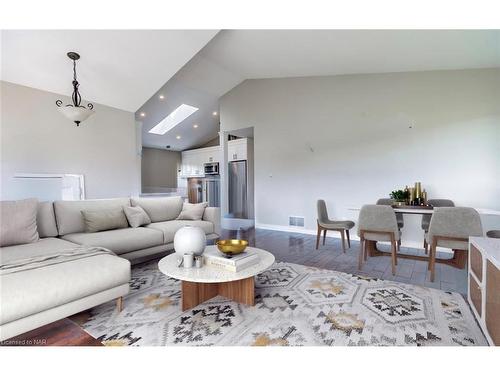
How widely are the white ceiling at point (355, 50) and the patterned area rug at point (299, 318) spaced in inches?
114

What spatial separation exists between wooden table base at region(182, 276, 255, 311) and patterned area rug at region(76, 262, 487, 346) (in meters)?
0.05

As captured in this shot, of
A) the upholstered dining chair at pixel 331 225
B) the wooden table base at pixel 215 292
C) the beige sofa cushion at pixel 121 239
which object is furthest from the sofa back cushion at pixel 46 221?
the upholstered dining chair at pixel 331 225

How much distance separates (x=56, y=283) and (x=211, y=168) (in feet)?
22.3

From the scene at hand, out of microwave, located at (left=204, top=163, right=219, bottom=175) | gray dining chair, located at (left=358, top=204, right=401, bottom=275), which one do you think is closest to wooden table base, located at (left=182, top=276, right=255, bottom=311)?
gray dining chair, located at (left=358, top=204, right=401, bottom=275)

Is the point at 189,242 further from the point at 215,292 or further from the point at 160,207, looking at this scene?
the point at 160,207

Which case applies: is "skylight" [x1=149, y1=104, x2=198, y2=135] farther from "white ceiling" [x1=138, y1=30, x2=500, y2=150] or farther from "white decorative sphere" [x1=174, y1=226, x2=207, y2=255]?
"white decorative sphere" [x1=174, y1=226, x2=207, y2=255]

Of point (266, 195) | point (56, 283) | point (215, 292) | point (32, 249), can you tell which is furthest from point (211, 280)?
point (266, 195)

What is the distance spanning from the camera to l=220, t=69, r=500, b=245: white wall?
12.1 ft

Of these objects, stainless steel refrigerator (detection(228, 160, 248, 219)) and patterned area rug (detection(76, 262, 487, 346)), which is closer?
patterned area rug (detection(76, 262, 487, 346))

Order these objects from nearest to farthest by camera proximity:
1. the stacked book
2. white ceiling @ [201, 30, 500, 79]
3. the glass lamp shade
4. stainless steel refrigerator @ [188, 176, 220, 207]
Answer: the stacked book, white ceiling @ [201, 30, 500, 79], the glass lamp shade, stainless steel refrigerator @ [188, 176, 220, 207]

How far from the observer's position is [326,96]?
4.88 m

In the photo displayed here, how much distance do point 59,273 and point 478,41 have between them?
476cm

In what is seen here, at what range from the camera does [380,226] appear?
9.69ft

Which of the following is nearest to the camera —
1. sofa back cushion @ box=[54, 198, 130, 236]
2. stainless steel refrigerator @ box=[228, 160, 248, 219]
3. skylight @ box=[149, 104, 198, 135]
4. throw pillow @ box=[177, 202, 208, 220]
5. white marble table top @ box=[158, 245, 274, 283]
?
white marble table top @ box=[158, 245, 274, 283]
